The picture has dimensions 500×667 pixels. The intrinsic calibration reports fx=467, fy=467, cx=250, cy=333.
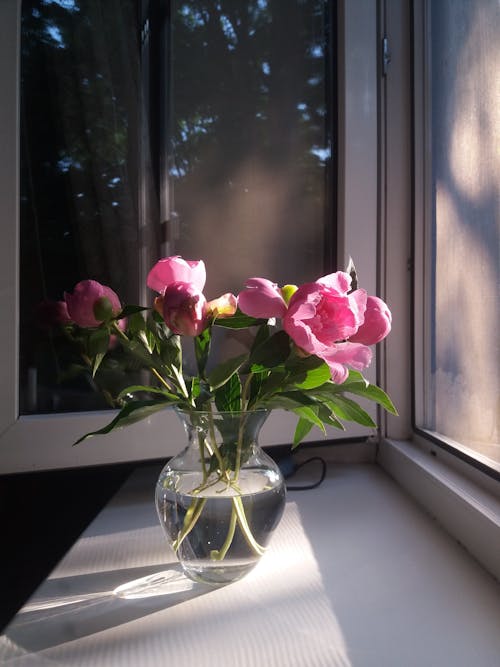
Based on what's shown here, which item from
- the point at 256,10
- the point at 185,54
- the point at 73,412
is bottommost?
the point at 73,412

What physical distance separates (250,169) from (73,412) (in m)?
0.65

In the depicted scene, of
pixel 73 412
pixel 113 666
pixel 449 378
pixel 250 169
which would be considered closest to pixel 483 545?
pixel 449 378

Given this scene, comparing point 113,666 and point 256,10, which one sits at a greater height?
point 256,10

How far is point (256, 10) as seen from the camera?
107cm

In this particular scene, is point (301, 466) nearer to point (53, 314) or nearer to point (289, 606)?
point (289, 606)

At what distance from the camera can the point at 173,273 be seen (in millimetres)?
471

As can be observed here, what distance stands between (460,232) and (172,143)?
25.1 inches

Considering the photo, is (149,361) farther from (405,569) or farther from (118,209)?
(118,209)

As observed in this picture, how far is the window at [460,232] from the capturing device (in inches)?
25.6

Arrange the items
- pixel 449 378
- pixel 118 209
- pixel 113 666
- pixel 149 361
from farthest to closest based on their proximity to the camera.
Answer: pixel 118 209 < pixel 449 378 < pixel 149 361 < pixel 113 666

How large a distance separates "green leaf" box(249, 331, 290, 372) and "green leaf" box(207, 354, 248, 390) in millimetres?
30

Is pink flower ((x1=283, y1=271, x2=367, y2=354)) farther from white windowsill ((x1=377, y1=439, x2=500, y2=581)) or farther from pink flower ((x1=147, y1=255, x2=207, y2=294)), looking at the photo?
white windowsill ((x1=377, y1=439, x2=500, y2=581))

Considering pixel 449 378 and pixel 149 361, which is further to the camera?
pixel 449 378

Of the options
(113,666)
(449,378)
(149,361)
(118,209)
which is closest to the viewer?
(113,666)
